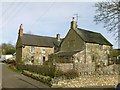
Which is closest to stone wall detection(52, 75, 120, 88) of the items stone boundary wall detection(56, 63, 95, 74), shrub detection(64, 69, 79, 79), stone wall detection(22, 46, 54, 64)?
shrub detection(64, 69, 79, 79)

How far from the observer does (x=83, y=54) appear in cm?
3872

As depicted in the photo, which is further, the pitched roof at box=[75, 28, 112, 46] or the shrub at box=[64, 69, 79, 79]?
the pitched roof at box=[75, 28, 112, 46]

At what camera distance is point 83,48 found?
128 ft

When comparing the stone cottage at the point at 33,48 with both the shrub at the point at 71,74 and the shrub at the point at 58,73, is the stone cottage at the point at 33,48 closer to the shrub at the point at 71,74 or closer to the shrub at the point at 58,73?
the shrub at the point at 58,73

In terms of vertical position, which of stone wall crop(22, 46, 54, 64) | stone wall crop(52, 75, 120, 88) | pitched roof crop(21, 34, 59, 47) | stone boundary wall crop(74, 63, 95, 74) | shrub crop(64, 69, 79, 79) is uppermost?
pitched roof crop(21, 34, 59, 47)

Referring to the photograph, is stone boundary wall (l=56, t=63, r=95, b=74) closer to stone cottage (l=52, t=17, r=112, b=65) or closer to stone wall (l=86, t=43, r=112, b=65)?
stone cottage (l=52, t=17, r=112, b=65)

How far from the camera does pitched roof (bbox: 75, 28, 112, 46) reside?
4053 centimetres

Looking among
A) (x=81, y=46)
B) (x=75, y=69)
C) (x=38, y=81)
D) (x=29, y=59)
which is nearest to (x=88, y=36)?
(x=81, y=46)

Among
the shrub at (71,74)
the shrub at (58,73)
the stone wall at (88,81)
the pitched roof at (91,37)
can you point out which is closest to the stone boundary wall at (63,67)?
the shrub at (58,73)

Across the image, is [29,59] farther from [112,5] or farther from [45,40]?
[112,5]

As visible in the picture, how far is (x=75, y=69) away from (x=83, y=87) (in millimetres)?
3295

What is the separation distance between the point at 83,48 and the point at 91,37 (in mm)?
4416

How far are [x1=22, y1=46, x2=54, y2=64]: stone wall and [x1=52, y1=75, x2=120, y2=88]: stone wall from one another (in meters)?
23.3

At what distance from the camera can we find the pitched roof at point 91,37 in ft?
133
